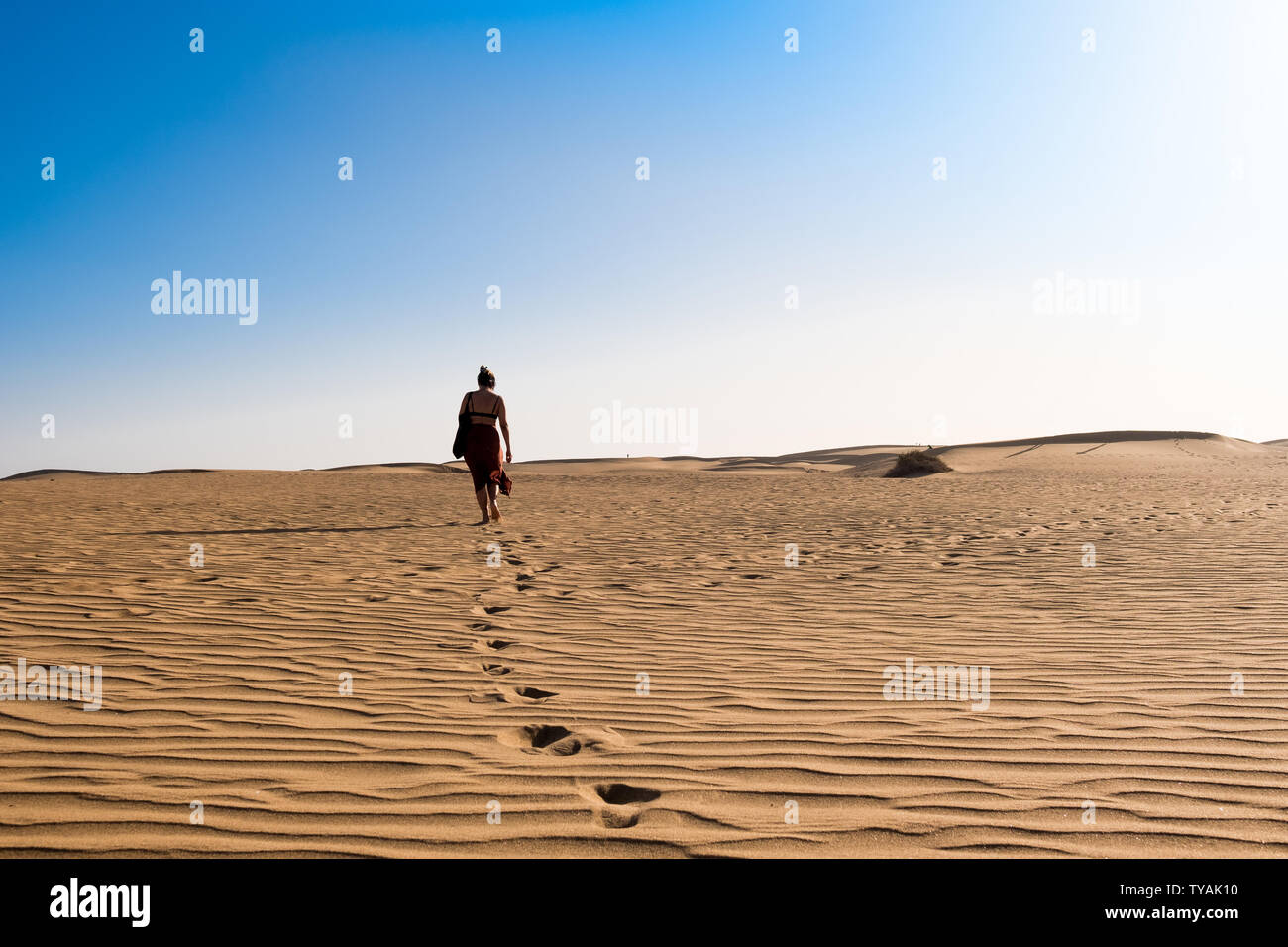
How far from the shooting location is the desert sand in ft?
8.61

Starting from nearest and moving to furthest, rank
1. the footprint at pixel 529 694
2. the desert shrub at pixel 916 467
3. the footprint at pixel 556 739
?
1. the footprint at pixel 556 739
2. the footprint at pixel 529 694
3. the desert shrub at pixel 916 467

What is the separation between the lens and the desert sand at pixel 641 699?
262cm

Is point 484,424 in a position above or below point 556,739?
above

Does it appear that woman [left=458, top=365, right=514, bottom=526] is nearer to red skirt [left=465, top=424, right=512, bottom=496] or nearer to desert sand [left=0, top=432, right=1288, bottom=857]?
red skirt [left=465, top=424, right=512, bottom=496]

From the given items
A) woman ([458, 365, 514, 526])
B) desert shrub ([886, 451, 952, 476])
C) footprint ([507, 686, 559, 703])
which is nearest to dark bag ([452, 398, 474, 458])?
woman ([458, 365, 514, 526])

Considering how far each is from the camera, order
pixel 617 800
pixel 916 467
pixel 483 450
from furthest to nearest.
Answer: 1. pixel 916 467
2. pixel 483 450
3. pixel 617 800

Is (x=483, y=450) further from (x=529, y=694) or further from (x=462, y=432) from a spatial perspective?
(x=529, y=694)

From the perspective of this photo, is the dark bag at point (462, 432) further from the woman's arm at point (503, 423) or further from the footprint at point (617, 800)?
the footprint at point (617, 800)

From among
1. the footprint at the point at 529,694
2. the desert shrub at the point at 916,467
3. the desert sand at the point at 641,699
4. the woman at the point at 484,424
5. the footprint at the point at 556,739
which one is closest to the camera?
the desert sand at the point at 641,699

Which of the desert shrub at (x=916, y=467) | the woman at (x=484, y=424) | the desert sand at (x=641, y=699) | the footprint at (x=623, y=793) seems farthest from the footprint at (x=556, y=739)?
the desert shrub at (x=916, y=467)

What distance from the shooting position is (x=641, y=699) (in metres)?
3.98

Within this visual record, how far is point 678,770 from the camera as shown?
3072 millimetres

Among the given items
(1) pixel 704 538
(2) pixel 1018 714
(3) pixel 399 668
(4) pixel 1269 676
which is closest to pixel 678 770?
(2) pixel 1018 714

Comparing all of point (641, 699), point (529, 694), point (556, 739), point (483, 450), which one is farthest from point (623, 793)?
point (483, 450)
